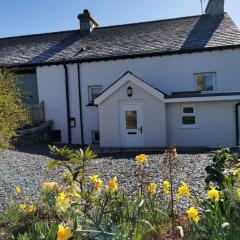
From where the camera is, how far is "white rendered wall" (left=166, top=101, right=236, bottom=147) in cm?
1747

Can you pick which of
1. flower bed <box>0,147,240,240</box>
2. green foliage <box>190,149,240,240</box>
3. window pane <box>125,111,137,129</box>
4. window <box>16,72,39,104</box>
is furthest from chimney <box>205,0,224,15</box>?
green foliage <box>190,149,240,240</box>

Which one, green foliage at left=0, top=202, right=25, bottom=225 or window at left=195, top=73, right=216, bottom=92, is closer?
green foliage at left=0, top=202, right=25, bottom=225

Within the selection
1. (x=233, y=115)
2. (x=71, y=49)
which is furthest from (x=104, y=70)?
(x=233, y=115)

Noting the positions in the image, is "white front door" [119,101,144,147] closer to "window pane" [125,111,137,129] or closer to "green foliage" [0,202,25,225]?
"window pane" [125,111,137,129]

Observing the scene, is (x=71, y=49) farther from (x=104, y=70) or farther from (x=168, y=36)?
(x=168, y=36)

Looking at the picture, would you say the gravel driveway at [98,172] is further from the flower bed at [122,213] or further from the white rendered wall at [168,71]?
the white rendered wall at [168,71]

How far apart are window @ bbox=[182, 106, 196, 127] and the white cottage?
5 cm

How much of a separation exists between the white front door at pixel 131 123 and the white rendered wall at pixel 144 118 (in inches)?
8.3

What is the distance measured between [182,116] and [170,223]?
1365 cm

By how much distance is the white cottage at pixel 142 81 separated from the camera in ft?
58.2

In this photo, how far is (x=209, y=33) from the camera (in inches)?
821

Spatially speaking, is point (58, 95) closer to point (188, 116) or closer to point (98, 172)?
point (188, 116)

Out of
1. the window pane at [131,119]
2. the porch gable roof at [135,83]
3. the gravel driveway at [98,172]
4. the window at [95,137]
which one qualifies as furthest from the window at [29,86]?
the gravel driveway at [98,172]

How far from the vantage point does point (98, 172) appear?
34.9ft
